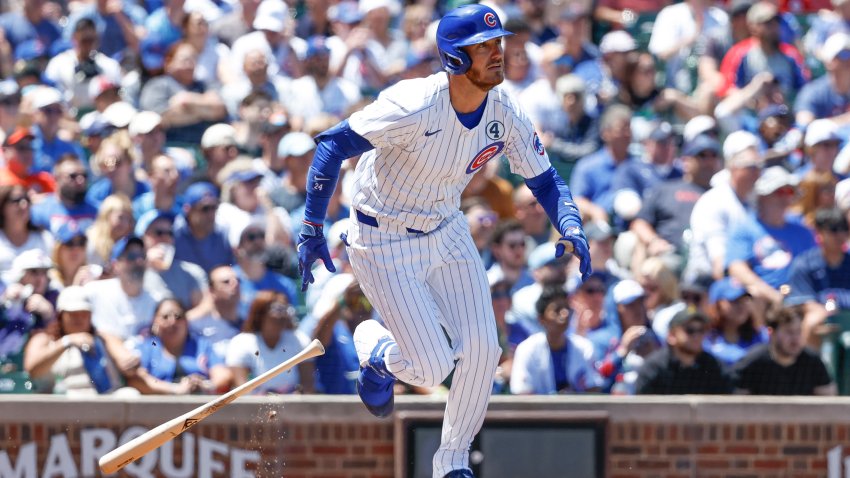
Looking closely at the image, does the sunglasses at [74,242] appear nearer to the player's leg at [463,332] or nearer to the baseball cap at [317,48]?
the baseball cap at [317,48]

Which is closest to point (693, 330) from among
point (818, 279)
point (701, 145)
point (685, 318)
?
point (685, 318)

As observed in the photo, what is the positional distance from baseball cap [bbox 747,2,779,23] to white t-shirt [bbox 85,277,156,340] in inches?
210

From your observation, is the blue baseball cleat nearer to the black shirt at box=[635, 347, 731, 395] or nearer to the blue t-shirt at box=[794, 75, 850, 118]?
the black shirt at box=[635, 347, 731, 395]

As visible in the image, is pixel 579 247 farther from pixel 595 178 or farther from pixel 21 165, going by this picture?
pixel 21 165

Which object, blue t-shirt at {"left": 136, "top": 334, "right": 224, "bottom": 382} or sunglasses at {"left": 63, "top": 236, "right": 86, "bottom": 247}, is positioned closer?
blue t-shirt at {"left": 136, "top": 334, "right": 224, "bottom": 382}

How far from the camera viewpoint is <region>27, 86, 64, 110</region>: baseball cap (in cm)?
972

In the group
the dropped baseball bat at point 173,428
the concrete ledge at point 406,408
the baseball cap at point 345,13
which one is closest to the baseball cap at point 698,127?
the baseball cap at point 345,13

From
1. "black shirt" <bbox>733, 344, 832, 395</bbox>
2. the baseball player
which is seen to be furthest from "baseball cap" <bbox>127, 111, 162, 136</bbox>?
"black shirt" <bbox>733, 344, 832, 395</bbox>

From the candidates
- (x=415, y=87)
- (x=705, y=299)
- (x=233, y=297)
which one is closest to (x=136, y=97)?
(x=233, y=297)

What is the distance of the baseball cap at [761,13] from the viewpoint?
1109cm

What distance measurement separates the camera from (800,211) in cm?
970

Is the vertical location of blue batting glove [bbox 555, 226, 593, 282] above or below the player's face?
below

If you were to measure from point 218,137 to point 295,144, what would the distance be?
534 mm

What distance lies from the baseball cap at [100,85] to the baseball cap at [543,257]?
10.6 ft
